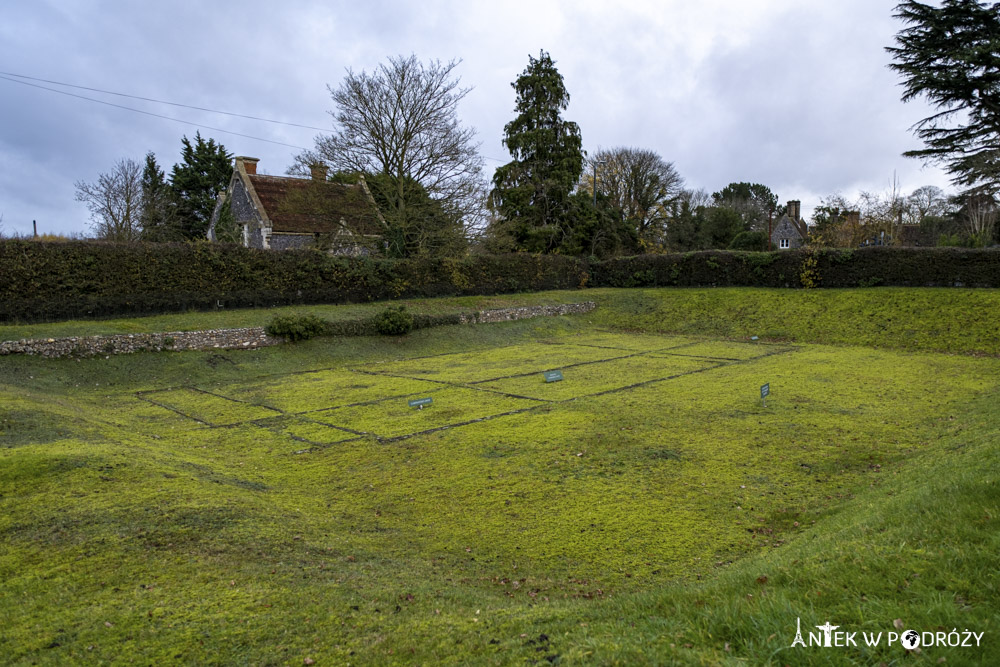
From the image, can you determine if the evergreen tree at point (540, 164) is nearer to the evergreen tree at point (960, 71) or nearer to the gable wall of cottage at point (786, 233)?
the evergreen tree at point (960, 71)

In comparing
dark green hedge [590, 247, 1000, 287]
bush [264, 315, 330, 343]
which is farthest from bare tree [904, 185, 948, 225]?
bush [264, 315, 330, 343]

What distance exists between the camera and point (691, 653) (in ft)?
8.80

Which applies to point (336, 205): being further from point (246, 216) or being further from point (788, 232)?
point (788, 232)

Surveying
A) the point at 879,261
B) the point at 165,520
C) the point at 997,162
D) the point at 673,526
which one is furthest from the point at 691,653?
the point at 997,162

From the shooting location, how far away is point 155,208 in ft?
124

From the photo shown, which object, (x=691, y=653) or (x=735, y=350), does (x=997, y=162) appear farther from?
(x=691, y=653)

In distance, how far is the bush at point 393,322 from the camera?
2077cm

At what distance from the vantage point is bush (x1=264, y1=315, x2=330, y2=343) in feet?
60.4

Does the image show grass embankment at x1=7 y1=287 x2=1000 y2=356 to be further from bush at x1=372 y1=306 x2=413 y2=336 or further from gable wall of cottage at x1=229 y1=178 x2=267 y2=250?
gable wall of cottage at x1=229 y1=178 x2=267 y2=250

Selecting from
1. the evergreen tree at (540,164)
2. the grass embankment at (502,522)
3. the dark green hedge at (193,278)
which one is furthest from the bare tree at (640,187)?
the grass embankment at (502,522)

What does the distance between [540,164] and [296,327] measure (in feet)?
81.0

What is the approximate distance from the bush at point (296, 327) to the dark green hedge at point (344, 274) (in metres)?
3.32

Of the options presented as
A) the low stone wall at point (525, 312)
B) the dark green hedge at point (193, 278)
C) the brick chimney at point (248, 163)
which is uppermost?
the brick chimney at point (248, 163)

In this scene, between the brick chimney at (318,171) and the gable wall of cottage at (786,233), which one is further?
the gable wall of cottage at (786,233)
